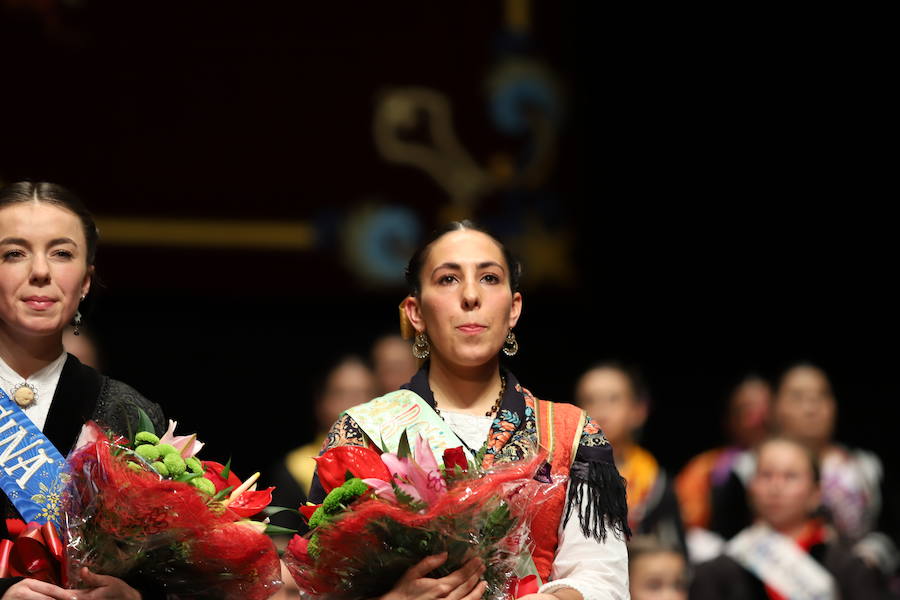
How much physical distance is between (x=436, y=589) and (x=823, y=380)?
12.0 feet

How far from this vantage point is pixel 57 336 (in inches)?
125

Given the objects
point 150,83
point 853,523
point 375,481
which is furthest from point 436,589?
point 150,83

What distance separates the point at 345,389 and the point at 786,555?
1.53 meters

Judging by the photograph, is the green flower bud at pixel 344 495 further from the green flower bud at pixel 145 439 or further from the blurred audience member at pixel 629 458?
the blurred audience member at pixel 629 458

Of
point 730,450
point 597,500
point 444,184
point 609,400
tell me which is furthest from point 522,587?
point 444,184

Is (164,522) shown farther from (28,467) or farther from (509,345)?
(509,345)

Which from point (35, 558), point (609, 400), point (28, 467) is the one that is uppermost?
point (609, 400)

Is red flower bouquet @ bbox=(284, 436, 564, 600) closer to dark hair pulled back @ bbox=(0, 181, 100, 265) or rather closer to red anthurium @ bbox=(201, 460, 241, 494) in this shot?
red anthurium @ bbox=(201, 460, 241, 494)

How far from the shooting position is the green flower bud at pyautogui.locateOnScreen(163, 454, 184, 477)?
2840mm

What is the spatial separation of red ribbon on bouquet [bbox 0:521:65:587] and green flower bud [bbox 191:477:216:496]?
0.26 m

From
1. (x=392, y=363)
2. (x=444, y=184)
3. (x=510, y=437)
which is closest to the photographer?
(x=510, y=437)

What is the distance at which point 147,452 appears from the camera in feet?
9.34

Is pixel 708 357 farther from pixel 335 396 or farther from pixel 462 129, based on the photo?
pixel 335 396

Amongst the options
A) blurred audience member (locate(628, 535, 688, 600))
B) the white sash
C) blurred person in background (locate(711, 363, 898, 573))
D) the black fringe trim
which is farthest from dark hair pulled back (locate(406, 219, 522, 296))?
blurred person in background (locate(711, 363, 898, 573))
